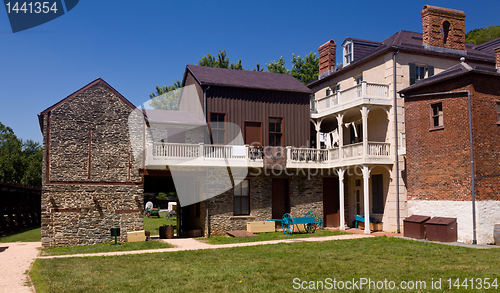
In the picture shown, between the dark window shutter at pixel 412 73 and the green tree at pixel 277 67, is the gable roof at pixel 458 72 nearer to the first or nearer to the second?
the dark window shutter at pixel 412 73

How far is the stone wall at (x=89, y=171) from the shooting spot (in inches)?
757

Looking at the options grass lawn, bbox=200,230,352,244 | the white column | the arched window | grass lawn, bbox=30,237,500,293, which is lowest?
grass lawn, bbox=200,230,352,244

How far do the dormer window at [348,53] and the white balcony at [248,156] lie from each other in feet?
20.5

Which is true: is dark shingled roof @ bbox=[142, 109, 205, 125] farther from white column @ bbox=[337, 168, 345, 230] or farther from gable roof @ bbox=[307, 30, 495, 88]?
gable roof @ bbox=[307, 30, 495, 88]

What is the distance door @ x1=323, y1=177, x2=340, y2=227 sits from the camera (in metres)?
24.9

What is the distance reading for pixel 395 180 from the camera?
21.2 m

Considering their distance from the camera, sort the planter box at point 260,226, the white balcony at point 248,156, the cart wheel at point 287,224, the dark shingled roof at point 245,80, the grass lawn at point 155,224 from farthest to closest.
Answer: the grass lawn at point 155,224 → the dark shingled roof at point 245,80 → the planter box at point 260,226 → the cart wheel at point 287,224 → the white balcony at point 248,156

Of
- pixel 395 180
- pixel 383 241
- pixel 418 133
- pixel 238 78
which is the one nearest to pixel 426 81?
pixel 418 133

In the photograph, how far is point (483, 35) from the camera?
42906mm

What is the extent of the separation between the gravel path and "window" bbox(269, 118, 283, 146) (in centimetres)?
1277

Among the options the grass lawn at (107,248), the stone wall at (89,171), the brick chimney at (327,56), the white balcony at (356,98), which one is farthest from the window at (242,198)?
the brick chimney at (327,56)

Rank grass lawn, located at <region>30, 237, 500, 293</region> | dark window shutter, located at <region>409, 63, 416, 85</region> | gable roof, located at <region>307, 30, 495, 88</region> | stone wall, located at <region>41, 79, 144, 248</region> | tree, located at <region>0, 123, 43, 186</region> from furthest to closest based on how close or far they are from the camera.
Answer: tree, located at <region>0, 123, 43, 186</region>, dark window shutter, located at <region>409, 63, 416, 85</region>, gable roof, located at <region>307, 30, 495, 88</region>, stone wall, located at <region>41, 79, 144, 248</region>, grass lawn, located at <region>30, 237, 500, 293</region>

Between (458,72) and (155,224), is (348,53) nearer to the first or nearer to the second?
(458,72)

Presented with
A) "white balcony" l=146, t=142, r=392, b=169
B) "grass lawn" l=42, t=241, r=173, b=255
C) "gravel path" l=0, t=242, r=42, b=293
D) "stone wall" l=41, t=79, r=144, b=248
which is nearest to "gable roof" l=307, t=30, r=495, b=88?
"white balcony" l=146, t=142, r=392, b=169
